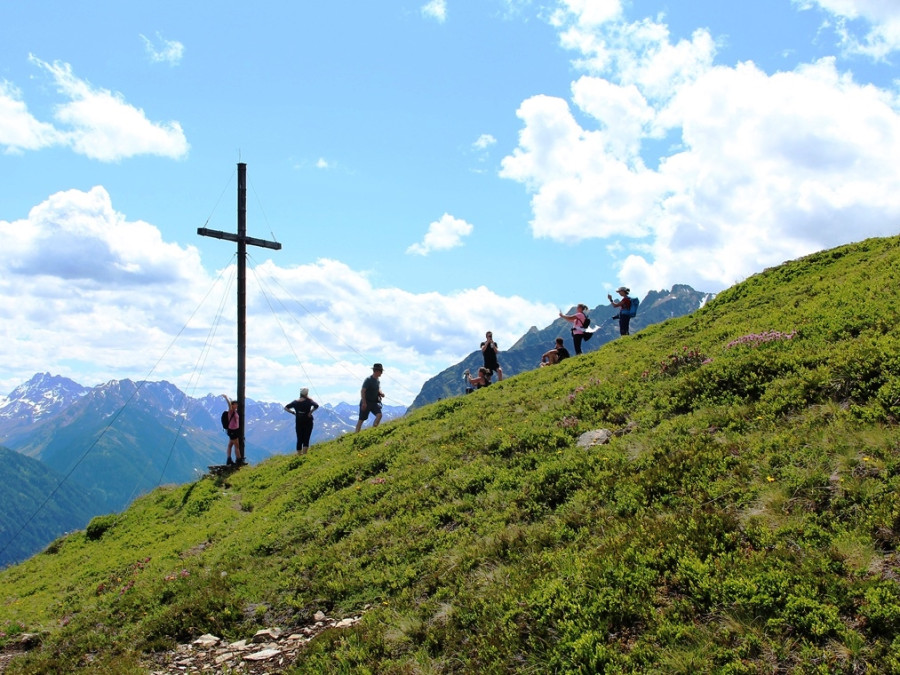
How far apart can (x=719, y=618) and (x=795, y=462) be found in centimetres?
331

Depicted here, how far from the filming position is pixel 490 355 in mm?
27641

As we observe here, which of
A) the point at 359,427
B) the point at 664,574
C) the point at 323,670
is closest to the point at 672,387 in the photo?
the point at 664,574

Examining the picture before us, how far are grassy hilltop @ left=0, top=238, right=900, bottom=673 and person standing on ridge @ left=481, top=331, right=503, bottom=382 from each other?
795 centimetres

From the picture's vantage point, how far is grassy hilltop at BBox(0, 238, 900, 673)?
5840mm

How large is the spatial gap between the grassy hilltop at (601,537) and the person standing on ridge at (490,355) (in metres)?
7.95

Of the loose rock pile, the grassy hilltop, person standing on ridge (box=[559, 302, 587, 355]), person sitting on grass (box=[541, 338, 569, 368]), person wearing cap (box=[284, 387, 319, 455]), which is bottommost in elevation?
the loose rock pile

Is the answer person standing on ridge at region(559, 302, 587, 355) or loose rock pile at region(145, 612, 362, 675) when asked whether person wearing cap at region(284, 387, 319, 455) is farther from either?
loose rock pile at region(145, 612, 362, 675)

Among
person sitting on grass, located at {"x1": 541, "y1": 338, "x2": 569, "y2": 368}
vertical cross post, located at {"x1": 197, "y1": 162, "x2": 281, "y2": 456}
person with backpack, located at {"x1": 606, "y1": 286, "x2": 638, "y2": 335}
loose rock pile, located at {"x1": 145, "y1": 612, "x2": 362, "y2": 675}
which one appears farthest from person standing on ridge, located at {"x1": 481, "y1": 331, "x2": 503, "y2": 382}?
loose rock pile, located at {"x1": 145, "y1": 612, "x2": 362, "y2": 675}

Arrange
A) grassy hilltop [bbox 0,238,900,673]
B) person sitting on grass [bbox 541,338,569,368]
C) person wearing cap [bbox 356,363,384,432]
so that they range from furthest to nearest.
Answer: person sitting on grass [bbox 541,338,569,368]
person wearing cap [bbox 356,363,384,432]
grassy hilltop [bbox 0,238,900,673]

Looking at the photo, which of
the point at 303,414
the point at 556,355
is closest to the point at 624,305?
the point at 556,355

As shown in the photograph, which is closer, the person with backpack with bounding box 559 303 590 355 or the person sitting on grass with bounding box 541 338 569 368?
the person with backpack with bounding box 559 303 590 355

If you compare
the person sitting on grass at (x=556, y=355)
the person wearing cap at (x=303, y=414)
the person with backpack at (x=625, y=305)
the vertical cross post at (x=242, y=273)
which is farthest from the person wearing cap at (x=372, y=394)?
the person with backpack at (x=625, y=305)

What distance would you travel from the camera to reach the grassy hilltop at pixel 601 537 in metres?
5.84

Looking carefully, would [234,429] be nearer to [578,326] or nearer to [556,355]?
[556,355]
